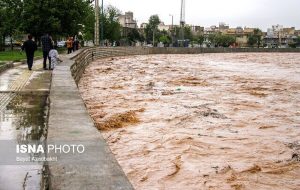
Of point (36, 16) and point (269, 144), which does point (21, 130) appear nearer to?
point (269, 144)

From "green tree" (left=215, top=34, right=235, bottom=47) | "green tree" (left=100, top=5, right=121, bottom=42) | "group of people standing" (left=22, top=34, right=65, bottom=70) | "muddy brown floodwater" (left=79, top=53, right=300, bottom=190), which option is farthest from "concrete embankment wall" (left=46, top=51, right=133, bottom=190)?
"green tree" (left=215, top=34, right=235, bottom=47)

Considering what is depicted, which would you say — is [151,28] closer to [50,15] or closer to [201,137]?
[50,15]

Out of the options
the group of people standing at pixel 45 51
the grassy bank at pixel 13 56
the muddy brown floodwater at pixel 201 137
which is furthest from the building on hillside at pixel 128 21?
the muddy brown floodwater at pixel 201 137

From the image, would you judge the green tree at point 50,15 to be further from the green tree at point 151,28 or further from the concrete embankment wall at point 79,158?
the green tree at point 151,28

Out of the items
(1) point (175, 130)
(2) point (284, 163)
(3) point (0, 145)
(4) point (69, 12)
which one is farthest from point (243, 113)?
(4) point (69, 12)

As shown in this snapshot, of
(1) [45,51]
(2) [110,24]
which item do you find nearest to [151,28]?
(2) [110,24]

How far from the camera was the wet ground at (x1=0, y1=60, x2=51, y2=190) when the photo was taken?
4926 millimetres

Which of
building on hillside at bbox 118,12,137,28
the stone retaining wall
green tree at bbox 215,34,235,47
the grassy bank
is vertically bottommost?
the stone retaining wall

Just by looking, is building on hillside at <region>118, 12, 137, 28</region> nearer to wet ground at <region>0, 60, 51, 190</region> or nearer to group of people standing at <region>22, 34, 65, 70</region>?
group of people standing at <region>22, 34, 65, 70</region>

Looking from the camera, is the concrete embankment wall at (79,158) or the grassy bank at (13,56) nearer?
the concrete embankment wall at (79,158)

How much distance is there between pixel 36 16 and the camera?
4338 cm

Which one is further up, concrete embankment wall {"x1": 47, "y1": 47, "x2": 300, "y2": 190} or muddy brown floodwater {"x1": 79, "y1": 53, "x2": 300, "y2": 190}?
concrete embankment wall {"x1": 47, "y1": 47, "x2": 300, "y2": 190}

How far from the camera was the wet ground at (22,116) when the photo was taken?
16.2 feet

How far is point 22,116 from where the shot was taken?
8.49 meters
